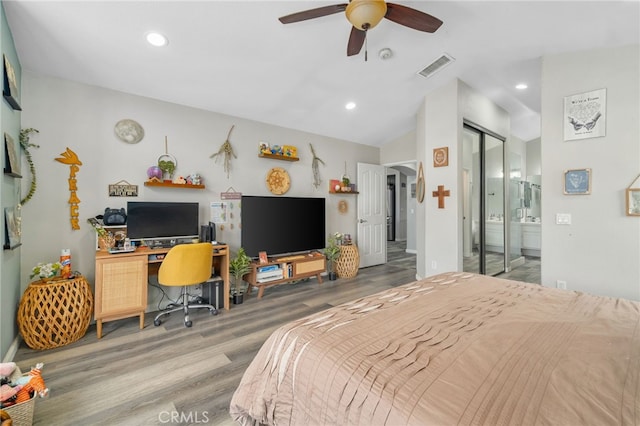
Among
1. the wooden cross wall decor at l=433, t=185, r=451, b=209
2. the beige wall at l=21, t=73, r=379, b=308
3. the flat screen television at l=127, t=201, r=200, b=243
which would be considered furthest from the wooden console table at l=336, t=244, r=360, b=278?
the flat screen television at l=127, t=201, r=200, b=243

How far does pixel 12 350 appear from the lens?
2199 millimetres

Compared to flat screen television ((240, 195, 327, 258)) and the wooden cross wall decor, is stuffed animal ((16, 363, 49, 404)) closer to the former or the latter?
flat screen television ((240, 195, 327, 258))

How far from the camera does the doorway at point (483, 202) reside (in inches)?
156

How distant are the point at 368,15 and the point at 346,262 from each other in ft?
11.6

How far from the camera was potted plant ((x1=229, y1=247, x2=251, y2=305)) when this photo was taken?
345 cm

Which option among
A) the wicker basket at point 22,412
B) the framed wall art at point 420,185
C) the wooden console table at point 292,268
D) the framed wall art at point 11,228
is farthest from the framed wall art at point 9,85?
the framed wall art at point 420,185

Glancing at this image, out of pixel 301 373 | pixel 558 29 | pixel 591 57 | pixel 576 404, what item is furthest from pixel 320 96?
pixel 576 404

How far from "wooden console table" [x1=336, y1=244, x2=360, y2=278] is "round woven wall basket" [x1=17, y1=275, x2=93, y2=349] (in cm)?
325

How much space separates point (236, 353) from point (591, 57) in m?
4.22

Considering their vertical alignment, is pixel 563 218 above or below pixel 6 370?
above

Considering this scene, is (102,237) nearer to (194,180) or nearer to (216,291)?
(194,180)

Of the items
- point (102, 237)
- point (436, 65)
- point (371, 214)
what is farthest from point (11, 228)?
point (371, 214)

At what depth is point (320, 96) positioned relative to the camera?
3.61 meters

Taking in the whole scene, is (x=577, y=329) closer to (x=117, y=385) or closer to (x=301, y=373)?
(x=301, y=373)
